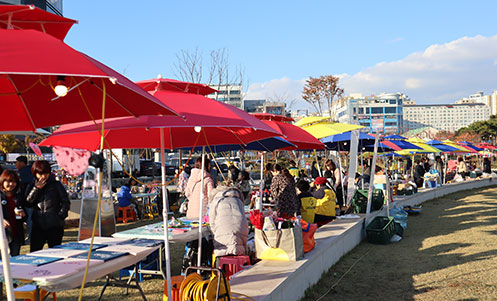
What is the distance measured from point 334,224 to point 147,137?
4.59 metres

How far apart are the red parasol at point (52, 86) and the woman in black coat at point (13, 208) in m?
2.51

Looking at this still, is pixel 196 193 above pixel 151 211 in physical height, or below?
above

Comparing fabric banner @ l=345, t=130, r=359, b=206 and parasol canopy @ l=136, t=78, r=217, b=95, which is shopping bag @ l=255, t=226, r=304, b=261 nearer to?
parasol canopy @ l=136, t=78, r=217, b=95

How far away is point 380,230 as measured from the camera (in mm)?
9242

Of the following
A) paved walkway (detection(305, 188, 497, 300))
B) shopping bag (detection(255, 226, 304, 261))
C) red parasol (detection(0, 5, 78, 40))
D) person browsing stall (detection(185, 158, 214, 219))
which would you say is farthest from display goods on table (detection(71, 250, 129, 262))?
person browsing stall (detection(185, 158, 214, 219))

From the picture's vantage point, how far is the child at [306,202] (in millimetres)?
9125

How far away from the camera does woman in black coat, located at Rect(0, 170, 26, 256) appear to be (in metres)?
5.76

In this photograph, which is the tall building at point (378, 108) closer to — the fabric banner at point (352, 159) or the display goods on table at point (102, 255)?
the fabric banner at point (352, 159)

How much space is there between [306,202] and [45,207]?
5.09 meters

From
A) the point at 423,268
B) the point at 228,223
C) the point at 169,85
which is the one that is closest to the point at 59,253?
the point at 169,85

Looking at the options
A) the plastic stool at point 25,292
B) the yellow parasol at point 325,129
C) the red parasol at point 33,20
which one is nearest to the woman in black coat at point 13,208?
the plastic stool at point 25,292

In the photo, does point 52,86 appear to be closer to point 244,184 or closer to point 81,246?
point 81,246

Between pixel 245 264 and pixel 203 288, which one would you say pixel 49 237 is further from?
pixel 203 288

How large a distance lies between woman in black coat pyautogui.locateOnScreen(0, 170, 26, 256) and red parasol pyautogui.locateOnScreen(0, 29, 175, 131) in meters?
2.51
